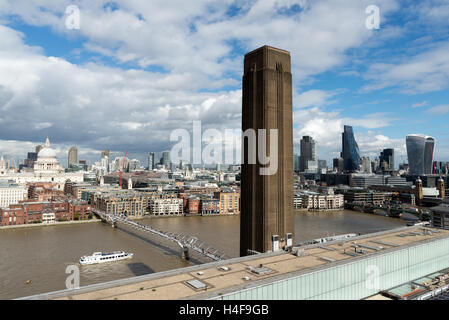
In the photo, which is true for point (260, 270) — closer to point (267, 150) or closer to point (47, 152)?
point (267, 150)

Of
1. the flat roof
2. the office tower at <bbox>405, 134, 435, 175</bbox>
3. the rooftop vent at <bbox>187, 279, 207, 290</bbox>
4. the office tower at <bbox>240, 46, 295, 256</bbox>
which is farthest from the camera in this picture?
the office tower at <bbox>405, 134, 435, 175</bbox>

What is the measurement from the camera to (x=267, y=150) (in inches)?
1001

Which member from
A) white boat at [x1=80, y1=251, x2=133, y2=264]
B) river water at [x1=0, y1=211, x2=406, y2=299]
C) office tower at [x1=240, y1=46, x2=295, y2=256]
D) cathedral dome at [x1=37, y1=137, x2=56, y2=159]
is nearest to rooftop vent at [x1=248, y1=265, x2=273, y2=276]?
office tower at [x1=240, y1=46, x2=295, y2=256]

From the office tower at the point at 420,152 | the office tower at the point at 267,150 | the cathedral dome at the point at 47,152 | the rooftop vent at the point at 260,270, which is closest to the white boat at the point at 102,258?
the office tower at the point at 267,150

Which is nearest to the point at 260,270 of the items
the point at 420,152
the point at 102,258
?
the point at 102,258

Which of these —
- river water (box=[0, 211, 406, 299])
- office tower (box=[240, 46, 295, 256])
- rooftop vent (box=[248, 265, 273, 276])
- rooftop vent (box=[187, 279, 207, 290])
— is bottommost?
river water (box=[0, 211, 406, 299])

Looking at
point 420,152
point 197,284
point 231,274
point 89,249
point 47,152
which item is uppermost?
point 47,152

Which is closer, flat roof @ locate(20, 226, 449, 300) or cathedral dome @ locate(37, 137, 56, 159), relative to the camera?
flat roof @ locate(20, 226, 449, 300)

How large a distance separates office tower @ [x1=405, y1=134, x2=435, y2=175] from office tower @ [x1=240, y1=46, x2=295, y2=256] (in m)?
132

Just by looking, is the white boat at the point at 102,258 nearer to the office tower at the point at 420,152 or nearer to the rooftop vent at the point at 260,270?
the rooftop vent at the point at 260,270

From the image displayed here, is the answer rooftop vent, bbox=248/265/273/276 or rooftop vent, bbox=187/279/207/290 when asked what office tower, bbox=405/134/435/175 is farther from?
rooftop vent, bbox=187/279/207/290

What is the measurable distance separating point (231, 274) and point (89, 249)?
28384 mm

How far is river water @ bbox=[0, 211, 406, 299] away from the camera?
25766mm

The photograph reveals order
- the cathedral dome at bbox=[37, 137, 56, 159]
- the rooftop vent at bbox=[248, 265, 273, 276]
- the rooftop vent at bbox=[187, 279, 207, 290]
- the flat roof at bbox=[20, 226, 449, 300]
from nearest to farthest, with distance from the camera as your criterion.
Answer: the flat roof at bbox=[20, 226, 449, 300] → the rooftop vent at bbox=[187, 279, 207, 290] → the rooftop vent at bbox=[248, 265, 273, 276] → the cathedral dome at bbox=[37, 137, 56, 159]
